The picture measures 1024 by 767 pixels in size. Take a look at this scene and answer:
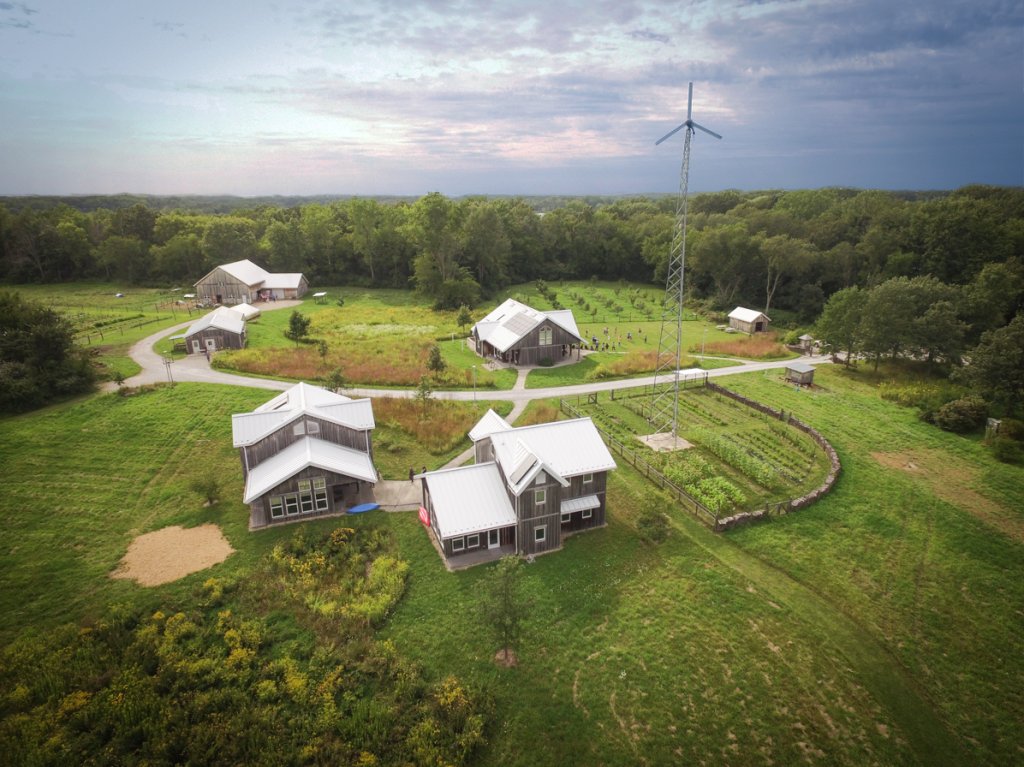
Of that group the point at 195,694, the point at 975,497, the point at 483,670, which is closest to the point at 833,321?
the point at 975,497

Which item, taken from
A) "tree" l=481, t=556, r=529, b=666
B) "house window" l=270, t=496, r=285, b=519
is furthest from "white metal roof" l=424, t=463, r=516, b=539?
"house window" l=270, t=496, r=285, b=519

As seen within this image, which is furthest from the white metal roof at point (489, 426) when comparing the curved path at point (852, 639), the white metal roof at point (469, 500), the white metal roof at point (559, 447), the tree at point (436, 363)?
the tree at point (436, 363)

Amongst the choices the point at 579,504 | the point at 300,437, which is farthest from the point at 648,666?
the point at 300,437

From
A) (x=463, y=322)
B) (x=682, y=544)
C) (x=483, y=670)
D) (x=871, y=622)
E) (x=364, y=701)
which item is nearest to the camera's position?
(x=364, y=701)

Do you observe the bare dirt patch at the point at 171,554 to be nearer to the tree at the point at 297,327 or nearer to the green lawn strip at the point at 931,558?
the green lawn strip at the point at 931,558

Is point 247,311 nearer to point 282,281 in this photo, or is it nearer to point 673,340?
point 282,281

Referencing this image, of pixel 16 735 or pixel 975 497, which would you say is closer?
pixel 16 735

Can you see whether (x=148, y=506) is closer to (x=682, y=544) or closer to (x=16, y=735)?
(x=16, y=735)
